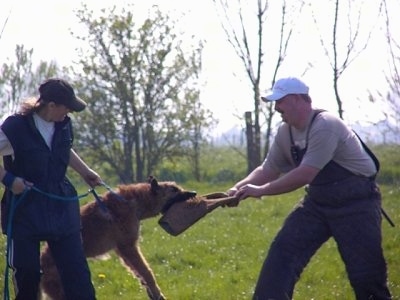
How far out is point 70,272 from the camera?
5961 mm

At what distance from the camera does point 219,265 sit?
9906mm

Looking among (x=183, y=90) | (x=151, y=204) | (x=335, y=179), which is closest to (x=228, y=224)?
(x=151, y=204)

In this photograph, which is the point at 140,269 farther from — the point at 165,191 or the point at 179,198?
the point at 165,191

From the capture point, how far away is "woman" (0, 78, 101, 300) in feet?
18.8

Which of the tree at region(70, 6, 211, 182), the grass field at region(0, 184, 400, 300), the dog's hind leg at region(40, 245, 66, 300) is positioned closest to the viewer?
the dog's hind leg at region(40, 245, 66, 300)

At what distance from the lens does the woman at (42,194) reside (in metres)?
5.74

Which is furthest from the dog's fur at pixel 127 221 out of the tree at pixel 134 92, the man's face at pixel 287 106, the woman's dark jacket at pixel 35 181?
the tree at pixel 134 92

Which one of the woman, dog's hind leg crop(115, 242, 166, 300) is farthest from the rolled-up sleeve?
dog's hind leg crop(115, 242, 166, 300)

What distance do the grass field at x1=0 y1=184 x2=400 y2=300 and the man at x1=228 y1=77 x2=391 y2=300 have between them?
6.07 ft

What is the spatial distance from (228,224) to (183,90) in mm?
9669

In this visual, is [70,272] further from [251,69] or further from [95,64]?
[251,69]

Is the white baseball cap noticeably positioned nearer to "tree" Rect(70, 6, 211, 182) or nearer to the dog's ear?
the dog's ear

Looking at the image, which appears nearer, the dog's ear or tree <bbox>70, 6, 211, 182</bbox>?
the dog's ear

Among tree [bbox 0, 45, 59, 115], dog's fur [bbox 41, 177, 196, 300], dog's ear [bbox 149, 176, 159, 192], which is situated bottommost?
dog's fur [bbox 41, 177, 196, 300]
